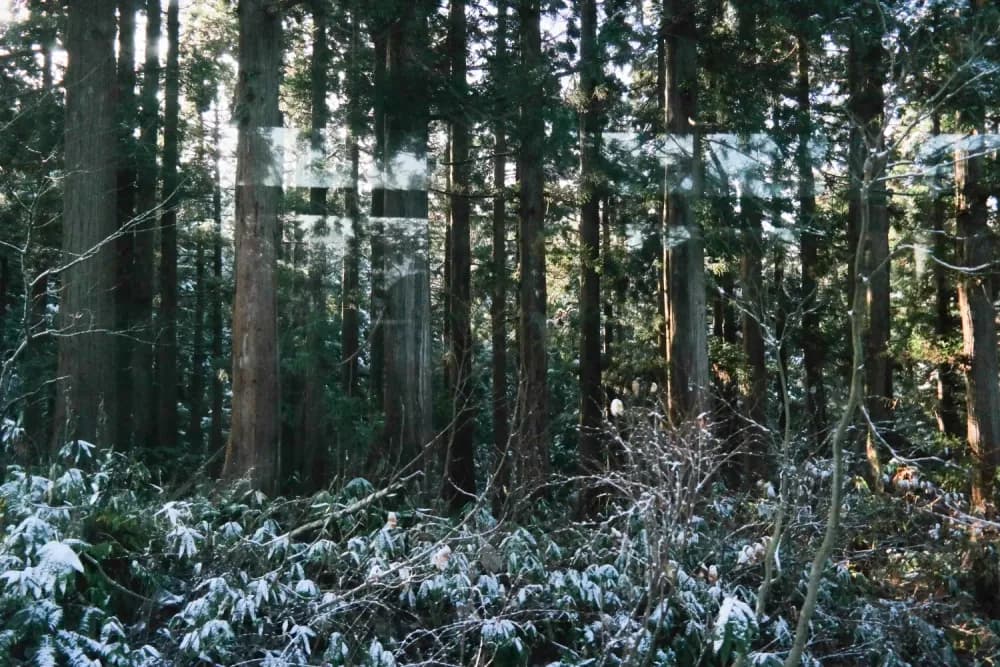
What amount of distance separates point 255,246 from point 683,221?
654 centimetres

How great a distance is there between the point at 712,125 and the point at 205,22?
1124cm

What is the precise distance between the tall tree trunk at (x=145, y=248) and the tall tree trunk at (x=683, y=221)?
8953mm

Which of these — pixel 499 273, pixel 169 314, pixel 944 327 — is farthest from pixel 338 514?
pixel 944 327

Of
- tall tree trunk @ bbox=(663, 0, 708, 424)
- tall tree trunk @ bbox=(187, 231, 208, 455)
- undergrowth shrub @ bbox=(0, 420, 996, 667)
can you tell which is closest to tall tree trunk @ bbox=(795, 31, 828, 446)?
tall tree trunk @ bbox=(663, 0, 708, 424)

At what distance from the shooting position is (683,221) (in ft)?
41.8

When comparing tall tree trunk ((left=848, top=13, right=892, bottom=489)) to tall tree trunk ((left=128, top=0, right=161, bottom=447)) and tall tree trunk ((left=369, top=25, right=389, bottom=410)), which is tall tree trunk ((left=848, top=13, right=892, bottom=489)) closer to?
tall tree trunk ((left=369, top=25, right=389, bottom=410))

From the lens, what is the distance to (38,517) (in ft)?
17.4

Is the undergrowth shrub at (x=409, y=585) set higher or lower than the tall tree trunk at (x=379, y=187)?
lower

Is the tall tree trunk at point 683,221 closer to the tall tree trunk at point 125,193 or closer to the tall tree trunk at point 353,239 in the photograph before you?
the tall tree trunk at point 353,239

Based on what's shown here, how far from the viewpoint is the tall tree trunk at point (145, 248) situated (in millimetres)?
14695

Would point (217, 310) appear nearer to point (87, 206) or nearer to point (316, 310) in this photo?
point (316, 310)

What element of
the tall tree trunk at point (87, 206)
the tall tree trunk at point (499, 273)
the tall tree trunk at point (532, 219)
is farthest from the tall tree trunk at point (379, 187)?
the tall tree trunk at point (87, 206)

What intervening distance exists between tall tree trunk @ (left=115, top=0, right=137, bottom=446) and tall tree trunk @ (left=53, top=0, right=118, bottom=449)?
259 cm

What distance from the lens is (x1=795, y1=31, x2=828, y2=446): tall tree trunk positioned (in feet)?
39.6
